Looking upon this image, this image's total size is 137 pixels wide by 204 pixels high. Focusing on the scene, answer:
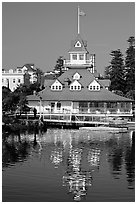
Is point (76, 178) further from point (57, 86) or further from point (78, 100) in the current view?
point (57, 86)

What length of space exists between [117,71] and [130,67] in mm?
1984

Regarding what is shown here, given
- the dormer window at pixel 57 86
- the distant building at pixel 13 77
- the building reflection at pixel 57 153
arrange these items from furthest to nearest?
1. the distant building at pixel 13 77
2. the dormer window at pixel 57 86
3. the building reflection at pixel 57 153

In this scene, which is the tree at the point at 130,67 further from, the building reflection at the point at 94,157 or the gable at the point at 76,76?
the building reflection at the point at 94,157

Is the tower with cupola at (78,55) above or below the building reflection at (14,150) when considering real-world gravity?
above

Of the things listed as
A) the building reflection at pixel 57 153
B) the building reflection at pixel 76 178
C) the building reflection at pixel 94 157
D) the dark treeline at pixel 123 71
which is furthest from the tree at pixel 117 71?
the building reflection at pixel 76 178

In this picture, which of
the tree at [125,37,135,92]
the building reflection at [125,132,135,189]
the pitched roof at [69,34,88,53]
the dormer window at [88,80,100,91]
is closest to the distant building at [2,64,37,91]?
the tree at [125,37,135,92]

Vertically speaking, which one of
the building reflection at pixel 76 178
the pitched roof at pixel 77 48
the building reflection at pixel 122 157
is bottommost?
the building reflection at pixel 76 178

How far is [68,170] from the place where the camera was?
19.4m

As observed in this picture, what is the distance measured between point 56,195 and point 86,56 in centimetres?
4016

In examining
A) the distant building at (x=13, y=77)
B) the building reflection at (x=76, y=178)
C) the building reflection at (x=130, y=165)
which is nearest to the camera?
the building reflection at (x=76, y=178)

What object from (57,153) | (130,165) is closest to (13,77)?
(57,153)

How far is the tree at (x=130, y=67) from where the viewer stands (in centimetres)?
6275

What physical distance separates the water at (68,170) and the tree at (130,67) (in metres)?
32.5

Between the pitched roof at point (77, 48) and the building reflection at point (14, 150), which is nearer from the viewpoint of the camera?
the building reflection at point (14, 150)
